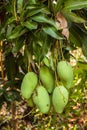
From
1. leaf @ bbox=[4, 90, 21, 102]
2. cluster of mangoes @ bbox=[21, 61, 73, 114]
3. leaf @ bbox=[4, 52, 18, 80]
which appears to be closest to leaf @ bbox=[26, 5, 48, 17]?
cluster of mangoes @ bbox=[21, 61, 73, 114]

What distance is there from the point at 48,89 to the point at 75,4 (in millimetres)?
236

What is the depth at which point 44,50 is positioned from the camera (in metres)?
0.91

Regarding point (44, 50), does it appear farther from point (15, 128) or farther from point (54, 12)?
point (15, 128)

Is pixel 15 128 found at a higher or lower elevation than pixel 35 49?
lower

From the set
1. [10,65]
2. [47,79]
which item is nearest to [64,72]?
[47,79]

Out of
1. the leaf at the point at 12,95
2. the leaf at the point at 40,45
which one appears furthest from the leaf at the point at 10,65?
the leaf at the point at 40,45

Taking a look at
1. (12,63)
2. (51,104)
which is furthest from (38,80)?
(12,63)

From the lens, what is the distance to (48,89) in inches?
34.7

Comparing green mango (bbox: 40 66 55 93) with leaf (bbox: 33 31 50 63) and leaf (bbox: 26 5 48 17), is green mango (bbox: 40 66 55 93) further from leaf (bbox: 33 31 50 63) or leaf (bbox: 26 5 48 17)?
leaf (bbox: 26 5 48 17)

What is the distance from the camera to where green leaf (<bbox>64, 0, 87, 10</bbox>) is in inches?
36.3

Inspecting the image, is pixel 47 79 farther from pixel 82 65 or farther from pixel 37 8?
pixel 82 65

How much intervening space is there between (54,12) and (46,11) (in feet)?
0.07

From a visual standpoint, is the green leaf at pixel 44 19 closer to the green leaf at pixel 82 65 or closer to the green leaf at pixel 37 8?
the green leaf at pixel 37 8

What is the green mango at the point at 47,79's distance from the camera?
34.4 inches
